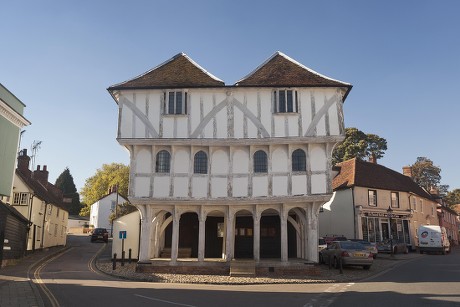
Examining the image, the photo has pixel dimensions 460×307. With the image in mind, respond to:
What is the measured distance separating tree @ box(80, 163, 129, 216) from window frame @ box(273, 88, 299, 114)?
181 feet

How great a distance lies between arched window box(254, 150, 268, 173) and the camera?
23.0 m

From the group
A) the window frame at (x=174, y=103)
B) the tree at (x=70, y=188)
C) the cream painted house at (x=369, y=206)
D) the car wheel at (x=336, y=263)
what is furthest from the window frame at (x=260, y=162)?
the tree at (x=70, y=188)

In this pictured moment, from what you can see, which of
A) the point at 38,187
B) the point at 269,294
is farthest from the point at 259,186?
the point at 38,187

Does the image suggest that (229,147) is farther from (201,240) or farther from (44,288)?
(44,288)

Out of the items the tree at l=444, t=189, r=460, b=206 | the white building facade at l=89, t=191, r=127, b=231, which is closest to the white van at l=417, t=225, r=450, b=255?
the white building facade at l=89, t=191, r=127, b=231

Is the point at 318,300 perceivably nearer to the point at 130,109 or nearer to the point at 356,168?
the point at 130,109

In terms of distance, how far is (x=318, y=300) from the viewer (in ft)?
41.2

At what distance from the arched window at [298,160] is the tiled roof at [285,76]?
12.4 ft

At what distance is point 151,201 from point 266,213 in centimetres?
754

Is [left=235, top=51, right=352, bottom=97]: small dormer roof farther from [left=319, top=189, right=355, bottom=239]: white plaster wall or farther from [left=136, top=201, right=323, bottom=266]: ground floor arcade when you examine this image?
[left=319, top=189, right=355, bottom=239]: white plaster wall

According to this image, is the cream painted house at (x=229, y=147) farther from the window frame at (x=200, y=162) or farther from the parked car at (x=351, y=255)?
the parked car at (x=351, y=255)

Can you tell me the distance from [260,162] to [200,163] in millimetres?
3398

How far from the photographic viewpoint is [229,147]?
23.0 metres

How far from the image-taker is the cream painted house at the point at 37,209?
3316 centimetres
